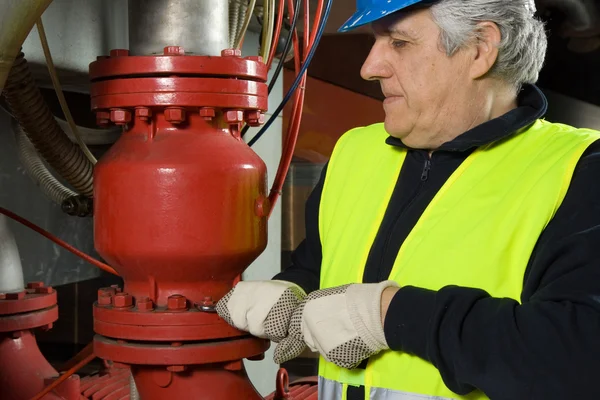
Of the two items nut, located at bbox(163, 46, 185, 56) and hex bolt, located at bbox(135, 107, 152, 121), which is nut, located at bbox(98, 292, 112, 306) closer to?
hex bolt, located at bbox(135, 107, 152, 121)

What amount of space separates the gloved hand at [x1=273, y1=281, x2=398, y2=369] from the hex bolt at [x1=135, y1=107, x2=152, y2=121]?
41 cm

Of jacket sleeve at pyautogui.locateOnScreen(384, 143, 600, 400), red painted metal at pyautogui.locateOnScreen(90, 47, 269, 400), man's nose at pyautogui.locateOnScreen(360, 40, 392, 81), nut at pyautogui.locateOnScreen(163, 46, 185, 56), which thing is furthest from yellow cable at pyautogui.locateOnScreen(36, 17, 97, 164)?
jacket sleeve at pyautogui.locateOnScreen(384, 143, 600, 400)

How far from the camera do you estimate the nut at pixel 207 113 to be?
1.30m

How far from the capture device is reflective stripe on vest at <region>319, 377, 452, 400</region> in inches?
46.4

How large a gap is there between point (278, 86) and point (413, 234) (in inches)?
57.6

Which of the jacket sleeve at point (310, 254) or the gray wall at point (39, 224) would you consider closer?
the jacket sleeve at point (310, 254)

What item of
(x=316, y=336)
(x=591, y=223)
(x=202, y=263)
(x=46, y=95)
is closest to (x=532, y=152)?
(x=591, y=223)

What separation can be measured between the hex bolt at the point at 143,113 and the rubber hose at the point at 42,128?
328mm

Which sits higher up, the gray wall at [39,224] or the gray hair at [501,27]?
the gray hair at [501,27]

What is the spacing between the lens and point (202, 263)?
4.27ft

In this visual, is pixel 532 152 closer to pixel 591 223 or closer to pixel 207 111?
pixel 591 223

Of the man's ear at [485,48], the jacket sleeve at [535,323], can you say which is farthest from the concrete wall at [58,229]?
the jacket sleeve at [535,323]

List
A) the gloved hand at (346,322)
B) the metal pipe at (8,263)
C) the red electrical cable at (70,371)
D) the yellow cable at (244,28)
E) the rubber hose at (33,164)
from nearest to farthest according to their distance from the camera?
the gloved hand at (346,322) < the red electrical cable at (70,371) < the yellow cable at (244,28) < the metal pipe at (8,263) < the rubber hose at (33,164)

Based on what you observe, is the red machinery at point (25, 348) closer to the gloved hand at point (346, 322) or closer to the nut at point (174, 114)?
the nut at point (174, 114)
